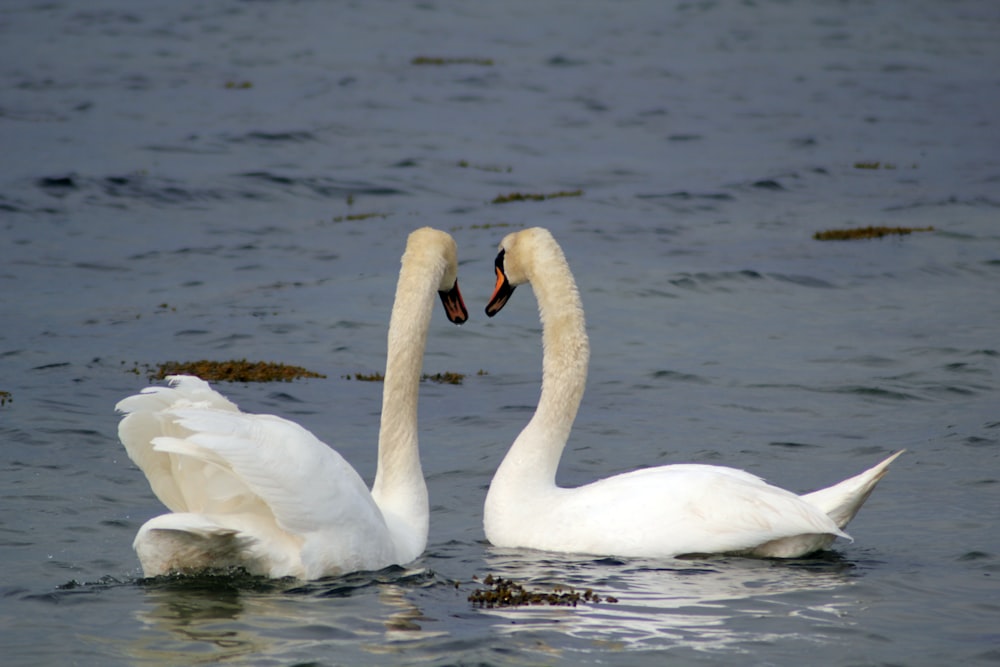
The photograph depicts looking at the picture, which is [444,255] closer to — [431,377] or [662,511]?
[662,511]

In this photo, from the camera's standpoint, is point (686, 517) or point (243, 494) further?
point (686, 517)

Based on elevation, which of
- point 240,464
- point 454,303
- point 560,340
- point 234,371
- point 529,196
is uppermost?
point 529,196

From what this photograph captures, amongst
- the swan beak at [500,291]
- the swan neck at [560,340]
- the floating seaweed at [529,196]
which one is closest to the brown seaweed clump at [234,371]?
the swan beak at [500,291]

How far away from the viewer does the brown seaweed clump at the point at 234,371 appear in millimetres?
13508

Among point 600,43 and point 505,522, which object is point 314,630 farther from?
point 600,43

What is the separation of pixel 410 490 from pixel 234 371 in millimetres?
5452

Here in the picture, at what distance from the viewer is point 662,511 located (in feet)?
27.3

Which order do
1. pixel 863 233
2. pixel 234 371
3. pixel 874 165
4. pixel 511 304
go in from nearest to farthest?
pixel 234 371 → pixel 511 304 → pixel 863 233 → pixel 874 165

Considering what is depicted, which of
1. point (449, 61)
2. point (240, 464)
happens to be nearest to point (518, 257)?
point (240, 464)

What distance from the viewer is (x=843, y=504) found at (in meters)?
8.33

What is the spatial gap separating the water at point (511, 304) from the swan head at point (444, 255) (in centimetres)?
145

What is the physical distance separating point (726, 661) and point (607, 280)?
1229 centimetres

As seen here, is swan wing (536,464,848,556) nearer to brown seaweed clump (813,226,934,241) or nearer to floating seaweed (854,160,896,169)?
brown seaweed clump (813,226,934,241)

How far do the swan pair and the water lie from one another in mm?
219
